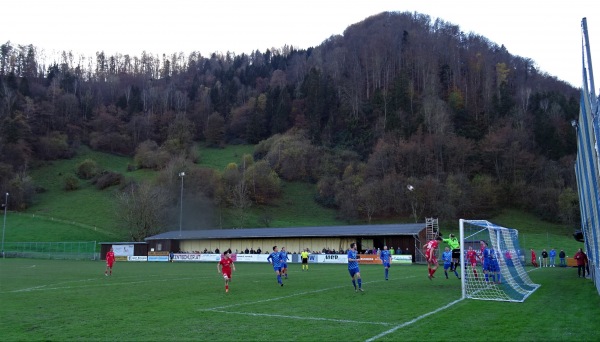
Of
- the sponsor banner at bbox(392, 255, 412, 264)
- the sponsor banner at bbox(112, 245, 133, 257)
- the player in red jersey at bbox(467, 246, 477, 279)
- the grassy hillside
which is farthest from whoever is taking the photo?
the grassy hillside

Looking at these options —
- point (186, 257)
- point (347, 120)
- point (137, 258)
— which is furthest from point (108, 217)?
point (347, 120)

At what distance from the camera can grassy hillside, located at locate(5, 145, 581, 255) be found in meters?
77.5

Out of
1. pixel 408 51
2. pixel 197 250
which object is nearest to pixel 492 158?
pixel 408 51

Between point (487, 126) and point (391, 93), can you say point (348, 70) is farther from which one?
point (487, 126)

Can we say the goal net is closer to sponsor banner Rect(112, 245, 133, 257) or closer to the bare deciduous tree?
sponsor banner Rect(112, 245, 133, 257)

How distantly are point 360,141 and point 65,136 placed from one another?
7405cm

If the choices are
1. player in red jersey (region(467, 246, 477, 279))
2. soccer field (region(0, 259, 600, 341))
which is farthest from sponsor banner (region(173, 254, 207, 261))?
player in red jersey (region(467, 246, 477, 279))

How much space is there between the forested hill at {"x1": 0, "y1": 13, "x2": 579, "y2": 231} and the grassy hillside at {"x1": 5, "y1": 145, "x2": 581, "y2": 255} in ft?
9.99

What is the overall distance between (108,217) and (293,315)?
8065 cm

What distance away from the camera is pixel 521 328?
453 inches

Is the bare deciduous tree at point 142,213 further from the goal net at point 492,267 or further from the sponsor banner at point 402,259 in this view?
the goal net at point 492,267

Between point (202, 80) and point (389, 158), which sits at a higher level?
point (202, 80)

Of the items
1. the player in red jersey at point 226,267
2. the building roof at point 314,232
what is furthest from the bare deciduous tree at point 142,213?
the player in red jersey at point 226,267

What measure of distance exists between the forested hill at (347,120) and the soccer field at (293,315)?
221ft
